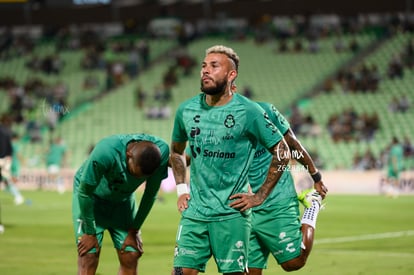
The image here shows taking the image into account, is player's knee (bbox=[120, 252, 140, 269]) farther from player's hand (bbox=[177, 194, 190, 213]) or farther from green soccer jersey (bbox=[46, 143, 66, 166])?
green soccer jersey (bbox=[46, 143, 66, 166])

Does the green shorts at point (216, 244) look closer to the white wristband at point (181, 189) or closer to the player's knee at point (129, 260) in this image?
the white wristband at point (181, 189)

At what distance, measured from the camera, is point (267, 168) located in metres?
9.60

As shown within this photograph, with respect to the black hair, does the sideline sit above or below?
below

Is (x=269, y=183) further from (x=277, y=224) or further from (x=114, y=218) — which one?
(x=114, y=218)

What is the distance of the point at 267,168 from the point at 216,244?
174 cm

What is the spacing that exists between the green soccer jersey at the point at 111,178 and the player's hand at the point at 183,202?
0.66 metres

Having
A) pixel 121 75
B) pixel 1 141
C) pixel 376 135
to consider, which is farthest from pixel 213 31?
pixel 1 141

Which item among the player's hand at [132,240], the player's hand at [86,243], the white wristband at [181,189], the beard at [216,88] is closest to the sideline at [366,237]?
the player's hand at [132,240]

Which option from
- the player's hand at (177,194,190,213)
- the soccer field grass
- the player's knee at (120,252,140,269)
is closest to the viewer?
the player's hand at (177,194,190,213)

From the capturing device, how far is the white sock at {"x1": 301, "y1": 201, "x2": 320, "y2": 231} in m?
10.3

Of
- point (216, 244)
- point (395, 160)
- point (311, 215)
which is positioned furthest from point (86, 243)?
point (395, 160)

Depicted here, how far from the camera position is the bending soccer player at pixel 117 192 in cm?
851

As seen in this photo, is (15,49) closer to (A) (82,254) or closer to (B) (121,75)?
(B) (121,75)

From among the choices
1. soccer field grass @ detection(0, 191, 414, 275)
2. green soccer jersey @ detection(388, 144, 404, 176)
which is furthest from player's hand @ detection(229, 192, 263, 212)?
green soccer jersey @ detection(388, 144, 404, 176)
